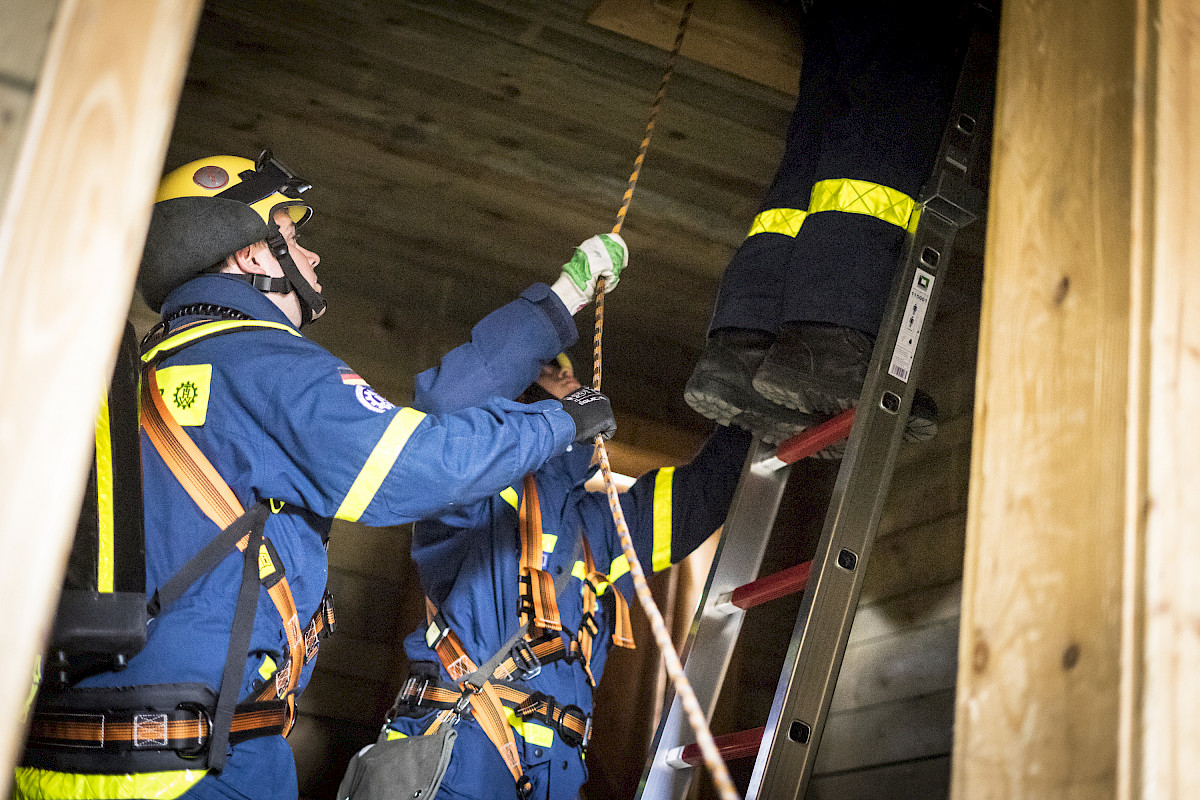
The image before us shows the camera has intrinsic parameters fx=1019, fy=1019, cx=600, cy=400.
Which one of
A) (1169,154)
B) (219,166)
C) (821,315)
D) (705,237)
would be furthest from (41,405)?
(705,237)

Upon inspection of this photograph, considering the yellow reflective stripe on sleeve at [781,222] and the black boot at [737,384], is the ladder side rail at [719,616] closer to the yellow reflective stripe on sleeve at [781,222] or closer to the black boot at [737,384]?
the black boot at [737,384]

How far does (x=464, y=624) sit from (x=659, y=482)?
68 cm

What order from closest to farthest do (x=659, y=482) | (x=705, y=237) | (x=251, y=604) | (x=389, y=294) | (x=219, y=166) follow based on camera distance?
(x=251, y=604)
(x=219, y=166)
(x=659, y=482)
(x=705, y=237)
(x=389, y=294)

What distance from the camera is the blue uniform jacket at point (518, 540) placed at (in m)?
2.58

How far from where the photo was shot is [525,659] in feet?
8.76

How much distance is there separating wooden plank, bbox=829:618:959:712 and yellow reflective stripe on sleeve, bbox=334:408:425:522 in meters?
1.61

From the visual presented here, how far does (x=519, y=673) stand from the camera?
269cm

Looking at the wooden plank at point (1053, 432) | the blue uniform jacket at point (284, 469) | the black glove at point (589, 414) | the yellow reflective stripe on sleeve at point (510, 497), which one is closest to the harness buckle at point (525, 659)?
the yellow reflective stripe on sleeve at point (510, 497)

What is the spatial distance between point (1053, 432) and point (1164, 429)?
111 millimetres

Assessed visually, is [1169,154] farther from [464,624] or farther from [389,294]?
[389,294]

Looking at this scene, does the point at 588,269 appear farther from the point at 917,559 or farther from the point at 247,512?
the point at 917,559

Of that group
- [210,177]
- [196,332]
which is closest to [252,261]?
[210,177]

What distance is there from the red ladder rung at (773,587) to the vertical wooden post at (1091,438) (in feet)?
2.88

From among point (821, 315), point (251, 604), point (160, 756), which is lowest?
point (160, 756)
